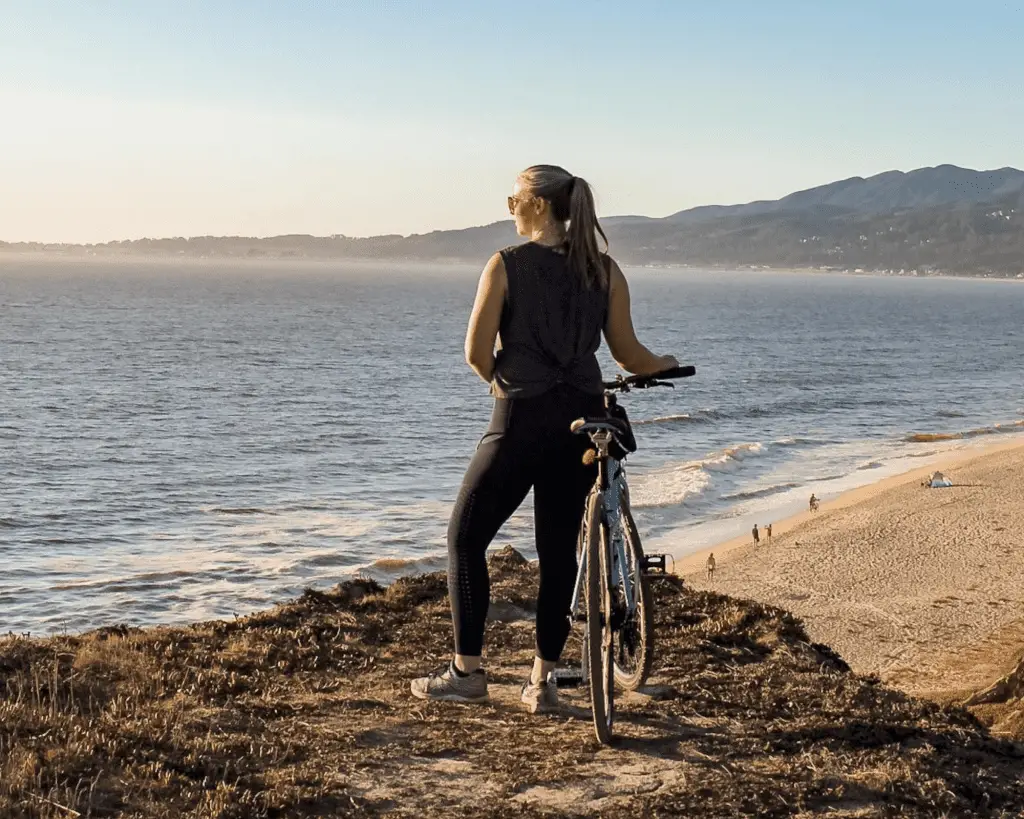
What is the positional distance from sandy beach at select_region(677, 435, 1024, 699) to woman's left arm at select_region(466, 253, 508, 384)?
21.3 feet

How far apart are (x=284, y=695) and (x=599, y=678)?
5.28 feet

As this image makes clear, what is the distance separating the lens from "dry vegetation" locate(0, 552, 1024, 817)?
3963 mm

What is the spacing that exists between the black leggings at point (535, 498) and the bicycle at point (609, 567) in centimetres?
7

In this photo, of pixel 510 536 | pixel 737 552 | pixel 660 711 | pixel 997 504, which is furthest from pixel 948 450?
pixel 660 711

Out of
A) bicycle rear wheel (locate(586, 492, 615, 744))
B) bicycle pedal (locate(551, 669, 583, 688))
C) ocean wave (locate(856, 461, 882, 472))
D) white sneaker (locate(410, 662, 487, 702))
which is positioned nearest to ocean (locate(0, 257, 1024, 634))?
ocean wave (locate(856, 461, 882, 472))

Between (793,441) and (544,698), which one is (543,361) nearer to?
(544,698)

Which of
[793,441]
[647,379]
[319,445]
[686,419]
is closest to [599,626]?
[647,379]

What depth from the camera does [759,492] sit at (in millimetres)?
25641

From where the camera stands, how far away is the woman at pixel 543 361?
4.40 m

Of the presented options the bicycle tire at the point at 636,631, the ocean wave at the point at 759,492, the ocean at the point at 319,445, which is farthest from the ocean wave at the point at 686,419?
the bicycle tire at the point at 636,631

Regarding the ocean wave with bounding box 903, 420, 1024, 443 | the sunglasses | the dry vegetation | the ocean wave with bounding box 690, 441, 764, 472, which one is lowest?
the ocean wave with bounding box 903, 420, 1024, 443

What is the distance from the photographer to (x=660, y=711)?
4.94m

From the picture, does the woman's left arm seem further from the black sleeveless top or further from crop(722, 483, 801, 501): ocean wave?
crop(722, 483, 801, 501): ocean wave

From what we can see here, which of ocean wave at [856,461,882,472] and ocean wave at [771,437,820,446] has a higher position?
ocean wave at [771,437,820,446]
